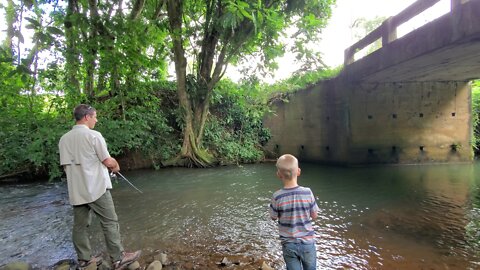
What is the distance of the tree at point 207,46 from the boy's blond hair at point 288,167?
7.83m

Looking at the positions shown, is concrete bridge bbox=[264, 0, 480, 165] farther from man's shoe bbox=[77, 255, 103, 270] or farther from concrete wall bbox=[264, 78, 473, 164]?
man's shoe bbox=[77, 255, 103, 270]

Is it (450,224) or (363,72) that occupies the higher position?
(363,72)

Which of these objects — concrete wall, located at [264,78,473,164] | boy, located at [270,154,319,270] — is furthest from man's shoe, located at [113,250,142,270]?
concrete wall, located at [264,78,473,164]

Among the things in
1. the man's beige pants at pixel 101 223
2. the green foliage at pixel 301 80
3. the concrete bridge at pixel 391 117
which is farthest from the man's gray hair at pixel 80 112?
the concrete bridge at pixel 391 117

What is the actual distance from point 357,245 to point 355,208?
2.04 m

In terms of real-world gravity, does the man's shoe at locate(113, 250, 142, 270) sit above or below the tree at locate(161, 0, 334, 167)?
below

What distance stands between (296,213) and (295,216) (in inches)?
1.0

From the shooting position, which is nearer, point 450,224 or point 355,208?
point 450,224

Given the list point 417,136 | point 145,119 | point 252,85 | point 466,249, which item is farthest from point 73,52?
point 417,136

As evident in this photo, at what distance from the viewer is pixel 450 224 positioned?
486cm

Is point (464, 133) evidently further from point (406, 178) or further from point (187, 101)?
point (187, 101)

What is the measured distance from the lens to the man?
310 cm

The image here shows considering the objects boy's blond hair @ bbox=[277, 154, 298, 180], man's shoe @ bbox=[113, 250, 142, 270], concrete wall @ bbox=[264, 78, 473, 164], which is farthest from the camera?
concrete wall @ bbox=[264, 78, 473, 164]

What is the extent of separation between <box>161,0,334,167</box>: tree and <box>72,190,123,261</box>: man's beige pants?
7.72 m
